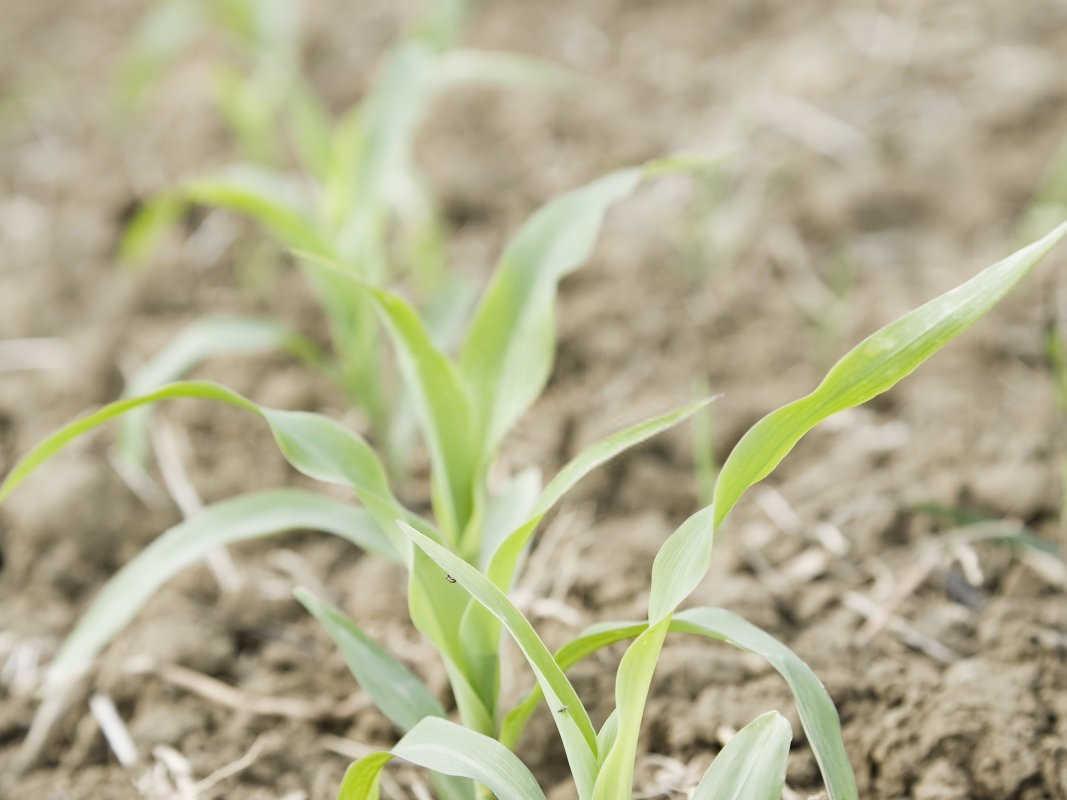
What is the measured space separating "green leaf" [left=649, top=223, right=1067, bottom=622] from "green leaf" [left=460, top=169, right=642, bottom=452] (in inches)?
11.5

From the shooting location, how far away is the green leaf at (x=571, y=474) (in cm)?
86

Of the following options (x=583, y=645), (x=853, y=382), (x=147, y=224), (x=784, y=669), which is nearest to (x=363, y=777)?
(x=583, y=645)

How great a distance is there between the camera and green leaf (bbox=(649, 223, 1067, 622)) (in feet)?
2.58

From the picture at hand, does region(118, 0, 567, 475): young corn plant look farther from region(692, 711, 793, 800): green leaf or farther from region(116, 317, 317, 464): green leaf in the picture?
region(692, 711, 793, 800): green leaf

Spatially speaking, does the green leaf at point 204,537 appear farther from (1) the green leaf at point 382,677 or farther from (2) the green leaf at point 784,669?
(2) the green leaf at point 784,669

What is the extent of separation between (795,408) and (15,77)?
2082 millimetres

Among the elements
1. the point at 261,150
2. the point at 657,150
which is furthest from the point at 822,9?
the point at 261,150

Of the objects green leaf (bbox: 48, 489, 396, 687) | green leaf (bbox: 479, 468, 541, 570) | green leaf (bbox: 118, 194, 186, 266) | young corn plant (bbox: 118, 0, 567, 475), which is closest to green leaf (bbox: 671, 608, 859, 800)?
green leaf (bbox: 479, 468, 541, 570)

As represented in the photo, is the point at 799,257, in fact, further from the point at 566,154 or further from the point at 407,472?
the point at 407,472

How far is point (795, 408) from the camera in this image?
788 mm

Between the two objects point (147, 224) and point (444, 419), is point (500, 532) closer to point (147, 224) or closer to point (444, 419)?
point (444, 419)

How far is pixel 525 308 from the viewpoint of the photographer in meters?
1.11

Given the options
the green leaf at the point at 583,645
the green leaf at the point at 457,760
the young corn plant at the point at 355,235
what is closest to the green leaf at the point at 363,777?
the green leaf at the point at 457,760

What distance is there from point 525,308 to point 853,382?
0.39 meters
